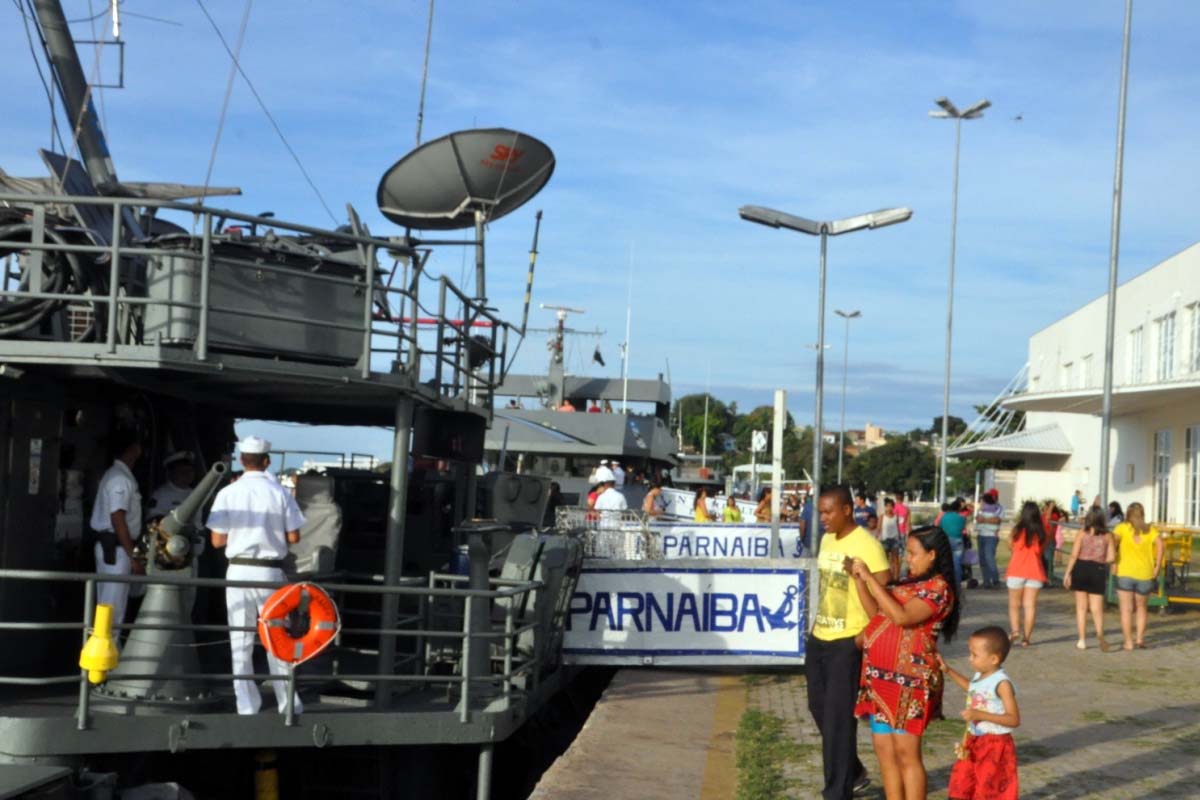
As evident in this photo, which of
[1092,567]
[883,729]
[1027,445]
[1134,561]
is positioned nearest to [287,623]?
[883,729]

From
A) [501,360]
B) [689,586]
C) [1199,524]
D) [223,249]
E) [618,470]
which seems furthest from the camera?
[1199,524]

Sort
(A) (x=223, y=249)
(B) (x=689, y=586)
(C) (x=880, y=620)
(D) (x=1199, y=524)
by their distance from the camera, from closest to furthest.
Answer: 1. (C) (x=880, y=620)
2. (A) (x=223, y=249)
3. (B) (x=689, y=586)
4. (D) (x=1199, y=524)

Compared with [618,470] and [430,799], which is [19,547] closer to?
[430,799]

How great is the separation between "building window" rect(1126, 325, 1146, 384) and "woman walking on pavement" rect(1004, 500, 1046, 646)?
28754mm

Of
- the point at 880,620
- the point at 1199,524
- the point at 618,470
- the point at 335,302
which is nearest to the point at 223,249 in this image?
the point at 335,302

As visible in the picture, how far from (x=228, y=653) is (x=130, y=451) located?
2.18 meters

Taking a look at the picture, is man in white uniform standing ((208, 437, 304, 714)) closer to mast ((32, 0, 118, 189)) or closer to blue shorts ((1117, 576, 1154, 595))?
mast ((32, 0, 118, 189))

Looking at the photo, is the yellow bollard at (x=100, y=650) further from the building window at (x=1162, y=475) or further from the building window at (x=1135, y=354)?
the building window at (x=1135, y=354)

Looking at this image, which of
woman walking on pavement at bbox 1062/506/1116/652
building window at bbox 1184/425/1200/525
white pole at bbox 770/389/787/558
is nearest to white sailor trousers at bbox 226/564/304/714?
white pole at bbox 770/389/787/558

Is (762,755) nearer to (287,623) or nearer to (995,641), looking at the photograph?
(995,641)

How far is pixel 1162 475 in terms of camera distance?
4069cm

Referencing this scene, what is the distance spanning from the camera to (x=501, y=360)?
13102 millimetres

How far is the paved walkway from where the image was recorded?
8.34 meters

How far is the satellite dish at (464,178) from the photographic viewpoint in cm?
1161
